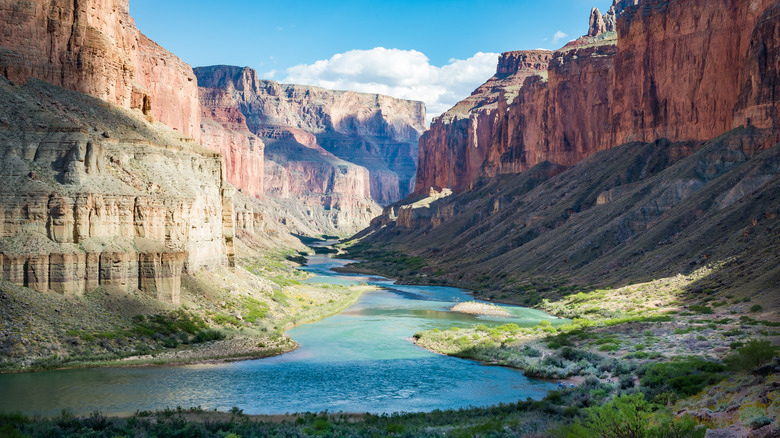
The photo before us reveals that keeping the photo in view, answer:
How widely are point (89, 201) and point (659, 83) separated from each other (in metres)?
88.2

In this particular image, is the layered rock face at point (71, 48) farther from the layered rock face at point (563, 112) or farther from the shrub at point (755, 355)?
the layered rock face at point (563, 112)

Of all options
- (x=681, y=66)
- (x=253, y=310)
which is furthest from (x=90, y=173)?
(x=681, y=66)

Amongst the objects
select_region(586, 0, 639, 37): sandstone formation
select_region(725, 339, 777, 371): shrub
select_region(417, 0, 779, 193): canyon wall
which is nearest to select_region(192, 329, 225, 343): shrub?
select_region(725, 339, 777, 371): shrub

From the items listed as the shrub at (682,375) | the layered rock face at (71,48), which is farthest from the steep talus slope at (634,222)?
the layered rock face at (71,48)

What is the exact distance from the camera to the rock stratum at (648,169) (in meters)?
68.4

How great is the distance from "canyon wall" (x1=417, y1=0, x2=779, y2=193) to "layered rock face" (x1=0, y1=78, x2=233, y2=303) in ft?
212

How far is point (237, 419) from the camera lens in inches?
1256

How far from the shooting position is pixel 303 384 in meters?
41.6

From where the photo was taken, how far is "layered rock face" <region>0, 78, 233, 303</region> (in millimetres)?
43844

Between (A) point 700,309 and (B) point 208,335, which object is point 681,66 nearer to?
(A) point 700,309

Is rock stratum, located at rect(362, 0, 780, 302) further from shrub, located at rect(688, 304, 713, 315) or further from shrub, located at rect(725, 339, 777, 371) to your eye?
shrub, located at rect(725, 339, 777, 371)

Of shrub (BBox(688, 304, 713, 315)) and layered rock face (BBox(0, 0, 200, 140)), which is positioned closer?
shrub (BBox(688, 304, 713, 315))

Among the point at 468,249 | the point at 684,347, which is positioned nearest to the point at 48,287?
the point at 684,347

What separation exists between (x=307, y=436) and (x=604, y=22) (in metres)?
192
